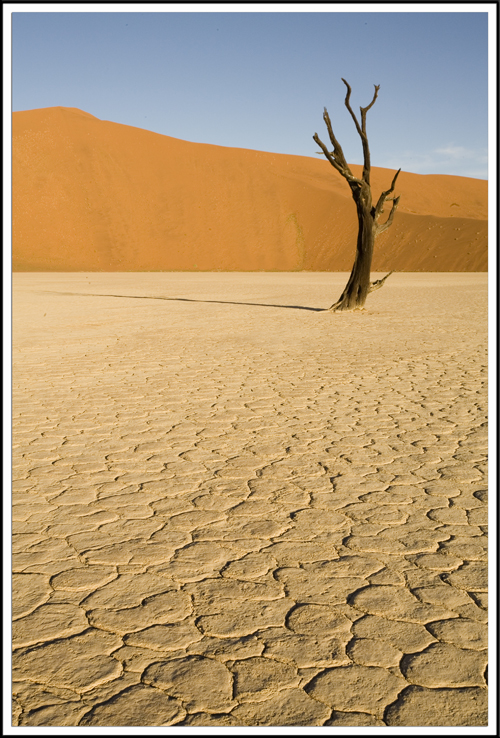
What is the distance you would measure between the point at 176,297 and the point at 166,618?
19.0 m

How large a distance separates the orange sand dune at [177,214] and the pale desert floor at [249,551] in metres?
44.1

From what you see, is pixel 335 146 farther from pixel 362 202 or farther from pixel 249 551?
pixel 249 551

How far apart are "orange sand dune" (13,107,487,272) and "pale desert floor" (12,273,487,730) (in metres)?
44.1

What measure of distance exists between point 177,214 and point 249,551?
2369 inches

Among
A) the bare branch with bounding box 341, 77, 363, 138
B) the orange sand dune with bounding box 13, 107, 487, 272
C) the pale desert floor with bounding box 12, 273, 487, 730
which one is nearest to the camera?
the pale desert floor with bounding box 12, 273, 487, 730

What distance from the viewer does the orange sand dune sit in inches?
2057

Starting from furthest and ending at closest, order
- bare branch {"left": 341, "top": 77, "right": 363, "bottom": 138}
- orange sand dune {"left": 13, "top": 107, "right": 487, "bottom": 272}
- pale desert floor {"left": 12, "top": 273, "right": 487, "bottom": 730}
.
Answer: orange sand dune {"left": 13, "top": 107, "right": 487, "bottom": 272}
bare branch {"left": 341, "top": 77, "right": 363, "bottom": 138}
pale desert floor {"left": 12, "top": 273, "right": 487, "bottom": 730}

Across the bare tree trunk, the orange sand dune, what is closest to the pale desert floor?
the bare tree trunk

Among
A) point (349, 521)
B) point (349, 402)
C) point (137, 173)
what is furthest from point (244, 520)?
point (137, 173)

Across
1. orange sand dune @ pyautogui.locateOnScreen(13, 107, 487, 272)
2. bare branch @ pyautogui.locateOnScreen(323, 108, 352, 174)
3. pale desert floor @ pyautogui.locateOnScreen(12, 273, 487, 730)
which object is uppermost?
orange sand dune @ pyautogui.locateOnScreen(13, 107, 487, 272)

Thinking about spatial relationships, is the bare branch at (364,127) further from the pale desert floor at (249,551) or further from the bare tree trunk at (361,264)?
the pale desert floor at (249,551)

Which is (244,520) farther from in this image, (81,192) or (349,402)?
(81,192)

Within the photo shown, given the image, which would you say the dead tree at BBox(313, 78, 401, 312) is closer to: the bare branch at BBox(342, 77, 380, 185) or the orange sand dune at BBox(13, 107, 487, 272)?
the bare branch at BBox(342, 77, 380, 185)

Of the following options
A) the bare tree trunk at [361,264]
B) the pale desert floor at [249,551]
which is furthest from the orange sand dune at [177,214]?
the pale desert floor at [249,551]
